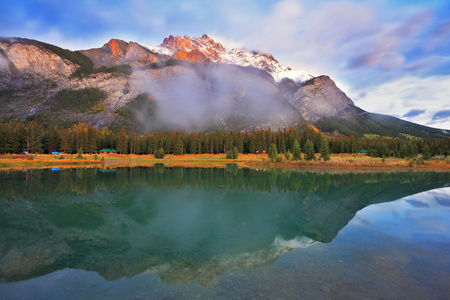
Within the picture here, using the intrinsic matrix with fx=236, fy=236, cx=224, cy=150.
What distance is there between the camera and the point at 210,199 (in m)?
25.4

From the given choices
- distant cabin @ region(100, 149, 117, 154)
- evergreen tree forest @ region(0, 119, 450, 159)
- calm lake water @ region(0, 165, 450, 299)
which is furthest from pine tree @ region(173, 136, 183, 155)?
calm lake water @ region(0, 165, 450, 299)

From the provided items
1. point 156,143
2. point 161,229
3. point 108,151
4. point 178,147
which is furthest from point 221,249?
point 108,151

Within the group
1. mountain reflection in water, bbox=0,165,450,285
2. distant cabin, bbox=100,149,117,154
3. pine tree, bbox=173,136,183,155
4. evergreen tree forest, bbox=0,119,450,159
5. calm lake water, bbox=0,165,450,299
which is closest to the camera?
calm lake water, bbox=0,165,450,299

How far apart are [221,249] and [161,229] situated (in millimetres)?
5227

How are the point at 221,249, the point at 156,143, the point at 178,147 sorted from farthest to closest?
1. the point at 156,143
2. the point at 178,147
3. the point at 221,249

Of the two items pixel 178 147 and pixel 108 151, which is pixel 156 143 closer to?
pixel 178 147

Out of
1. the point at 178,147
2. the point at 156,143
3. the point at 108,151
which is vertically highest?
the point at 156,143

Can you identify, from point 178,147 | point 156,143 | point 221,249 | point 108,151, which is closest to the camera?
point 221,249

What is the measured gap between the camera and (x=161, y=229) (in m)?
15.4

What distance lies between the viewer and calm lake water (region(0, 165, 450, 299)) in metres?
8.32

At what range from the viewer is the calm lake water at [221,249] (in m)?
8.32

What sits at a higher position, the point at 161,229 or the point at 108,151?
the point at 108,151

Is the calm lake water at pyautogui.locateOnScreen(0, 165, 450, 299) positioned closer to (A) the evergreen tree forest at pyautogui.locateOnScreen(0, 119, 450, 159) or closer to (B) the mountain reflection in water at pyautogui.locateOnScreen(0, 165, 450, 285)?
(B) the mountain reflection in water at pyautogui.locateOnScreen(0, 165, 450, 285)

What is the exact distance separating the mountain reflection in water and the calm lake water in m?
0.08
